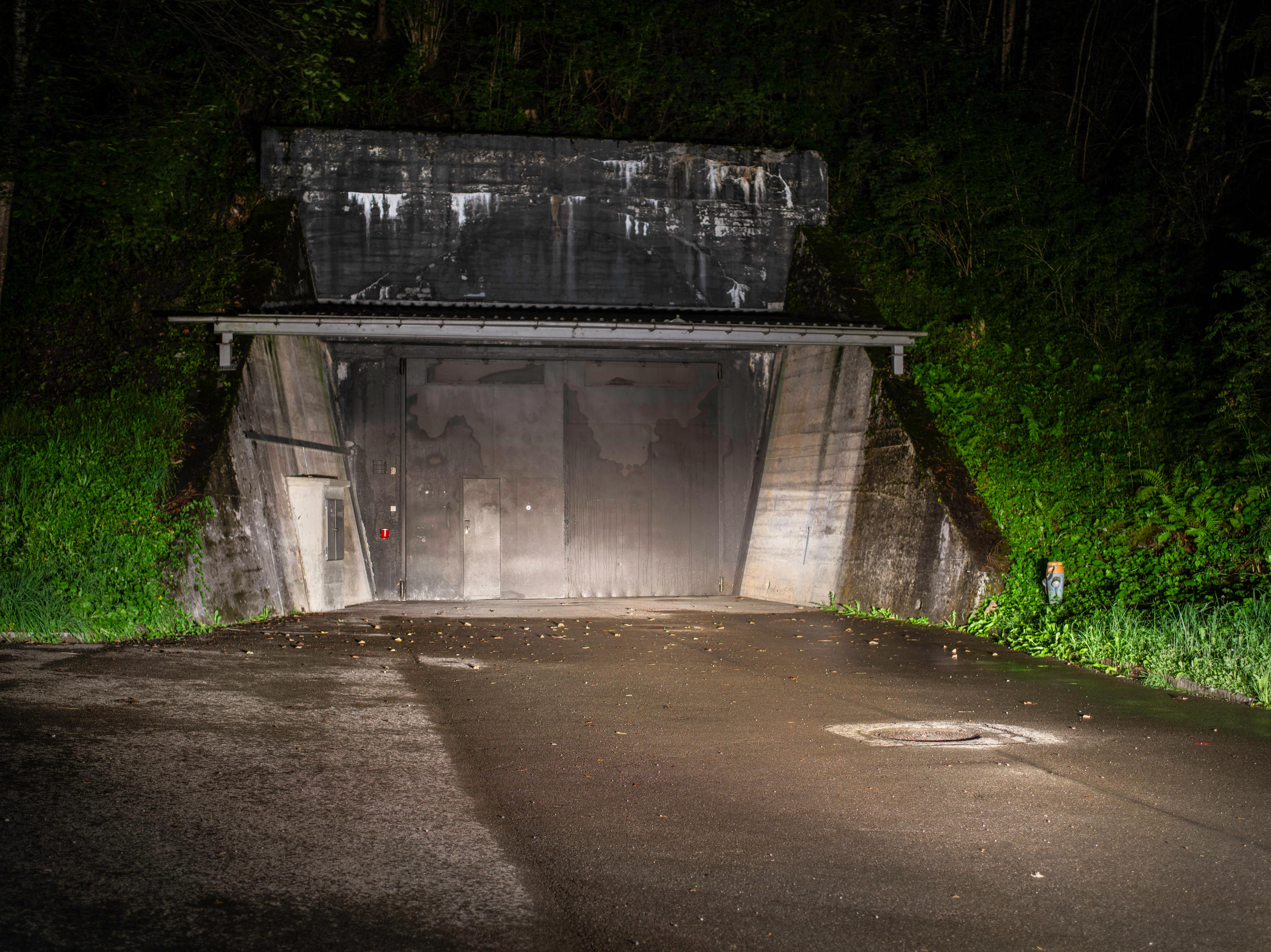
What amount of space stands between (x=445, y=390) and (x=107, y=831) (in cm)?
1317

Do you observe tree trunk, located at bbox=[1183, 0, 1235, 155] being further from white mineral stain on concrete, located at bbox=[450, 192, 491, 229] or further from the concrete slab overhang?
white mineral stain on concrete, located at bbox=[450, 192, 491, 229]

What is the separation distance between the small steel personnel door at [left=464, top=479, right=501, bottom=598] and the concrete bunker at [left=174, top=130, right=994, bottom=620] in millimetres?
37

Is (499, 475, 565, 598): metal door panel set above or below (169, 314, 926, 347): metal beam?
below

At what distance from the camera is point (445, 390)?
57.5ft

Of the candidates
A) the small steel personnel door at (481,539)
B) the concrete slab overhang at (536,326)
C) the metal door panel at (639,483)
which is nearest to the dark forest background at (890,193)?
the concrete slab overhang at (536,326)

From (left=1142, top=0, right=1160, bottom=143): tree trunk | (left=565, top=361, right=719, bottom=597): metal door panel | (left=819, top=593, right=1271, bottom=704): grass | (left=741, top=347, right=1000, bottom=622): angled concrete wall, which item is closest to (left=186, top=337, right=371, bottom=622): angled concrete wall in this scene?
(left=565, top=361, right=719, bottom=597): metal door panel

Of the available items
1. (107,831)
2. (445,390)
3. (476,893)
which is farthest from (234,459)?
(476,893)

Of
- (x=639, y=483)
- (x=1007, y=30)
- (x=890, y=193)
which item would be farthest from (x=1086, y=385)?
(x=1007, y=30)

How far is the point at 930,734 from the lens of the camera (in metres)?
7.13

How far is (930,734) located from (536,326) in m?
8.44

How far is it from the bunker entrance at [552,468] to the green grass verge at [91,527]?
4347mm

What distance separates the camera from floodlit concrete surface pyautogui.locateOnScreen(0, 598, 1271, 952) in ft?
12.7

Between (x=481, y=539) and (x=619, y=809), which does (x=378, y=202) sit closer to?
(x=481, y=539)

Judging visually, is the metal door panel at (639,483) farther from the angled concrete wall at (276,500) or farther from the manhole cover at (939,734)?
the manhole cover at (939,734)
